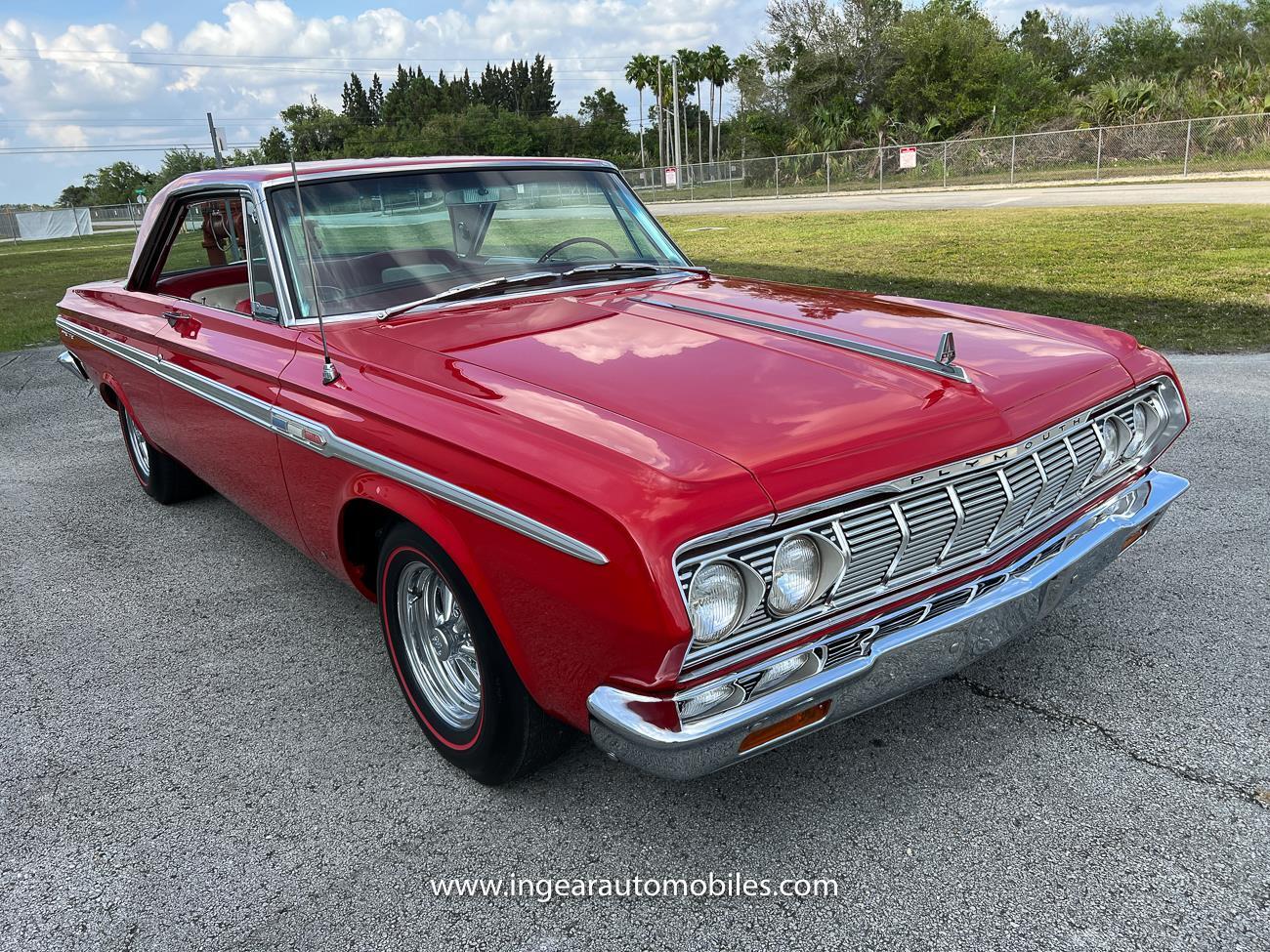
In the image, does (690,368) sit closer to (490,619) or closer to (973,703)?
(490,619)

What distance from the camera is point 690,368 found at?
7.94 feet

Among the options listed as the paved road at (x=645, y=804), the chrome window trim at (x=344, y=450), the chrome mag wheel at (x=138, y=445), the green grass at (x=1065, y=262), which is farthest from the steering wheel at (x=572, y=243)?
the green grass at (x=1065, y=262)

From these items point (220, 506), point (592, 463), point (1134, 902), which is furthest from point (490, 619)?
point (220, 506)

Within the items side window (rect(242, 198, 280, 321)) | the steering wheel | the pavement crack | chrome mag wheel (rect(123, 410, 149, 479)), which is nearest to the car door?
side window (rect(242, 198, 280, 321))

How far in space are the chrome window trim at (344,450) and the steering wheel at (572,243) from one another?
1.07m

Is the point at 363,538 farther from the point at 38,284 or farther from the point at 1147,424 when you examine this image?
the point at 38,284

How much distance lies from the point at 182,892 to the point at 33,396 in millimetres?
6881

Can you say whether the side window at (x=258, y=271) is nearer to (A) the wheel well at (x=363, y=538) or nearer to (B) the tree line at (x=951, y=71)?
(A) the wheel well at (x=363, y=538)

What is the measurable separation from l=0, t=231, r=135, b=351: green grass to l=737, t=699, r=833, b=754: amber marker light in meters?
10.3

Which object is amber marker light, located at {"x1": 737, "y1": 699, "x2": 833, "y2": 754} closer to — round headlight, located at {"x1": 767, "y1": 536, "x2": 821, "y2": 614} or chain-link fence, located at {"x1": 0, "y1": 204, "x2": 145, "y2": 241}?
round headlight, located at {"x1": 767, "y1": 536, "x2": 821, "y2": 614}

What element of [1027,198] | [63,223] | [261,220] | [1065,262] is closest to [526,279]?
[261,220]

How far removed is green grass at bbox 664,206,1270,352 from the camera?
7.96 m

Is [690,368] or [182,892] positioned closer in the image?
[182,892]

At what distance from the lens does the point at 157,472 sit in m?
4.73
